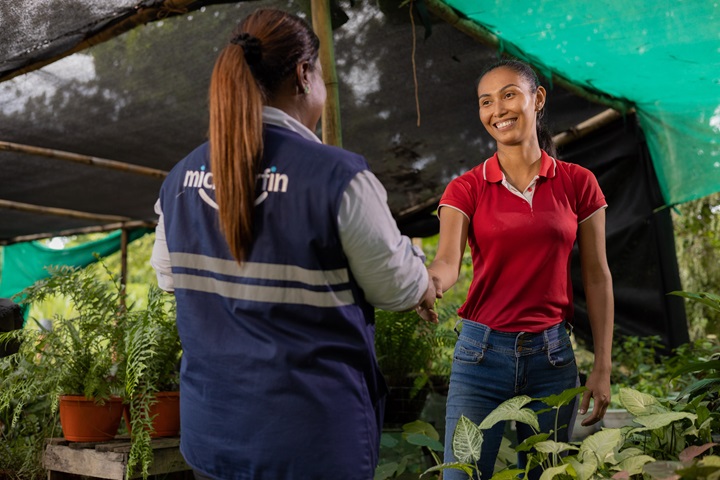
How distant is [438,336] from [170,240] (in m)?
2.00

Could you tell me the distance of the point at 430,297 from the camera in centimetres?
151

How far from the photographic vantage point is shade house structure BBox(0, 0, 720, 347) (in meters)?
3.01

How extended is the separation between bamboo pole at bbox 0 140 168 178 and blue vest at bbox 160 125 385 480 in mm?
3482

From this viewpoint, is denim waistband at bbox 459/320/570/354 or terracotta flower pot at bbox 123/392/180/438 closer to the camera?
denim waistband at bbox 459/320/570/354

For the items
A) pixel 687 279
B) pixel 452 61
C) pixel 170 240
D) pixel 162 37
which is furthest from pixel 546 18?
pixel 687 279

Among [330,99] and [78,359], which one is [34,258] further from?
[330,99]

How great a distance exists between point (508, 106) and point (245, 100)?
0.92 metres

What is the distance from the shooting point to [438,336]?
3.23m

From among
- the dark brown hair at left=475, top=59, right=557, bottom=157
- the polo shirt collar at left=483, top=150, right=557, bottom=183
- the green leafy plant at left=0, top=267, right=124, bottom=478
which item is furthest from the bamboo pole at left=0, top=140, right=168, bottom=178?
the polo shirt collar at left=483, top=150, right=557, bottom=183

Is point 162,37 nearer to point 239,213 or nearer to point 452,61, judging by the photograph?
point 452,61

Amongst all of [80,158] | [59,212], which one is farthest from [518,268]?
[59,212]

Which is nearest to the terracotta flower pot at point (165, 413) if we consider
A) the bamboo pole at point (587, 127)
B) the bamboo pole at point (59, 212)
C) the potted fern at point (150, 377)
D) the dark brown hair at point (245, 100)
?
the potted fern at point (150, 377)

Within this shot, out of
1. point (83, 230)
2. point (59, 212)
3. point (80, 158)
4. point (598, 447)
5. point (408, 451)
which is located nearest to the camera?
point (598, 447)

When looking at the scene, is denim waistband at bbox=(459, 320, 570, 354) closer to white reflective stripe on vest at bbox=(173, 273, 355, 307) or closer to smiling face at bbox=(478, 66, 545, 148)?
smiling face at bbox=(478, 66, 545, 148)
